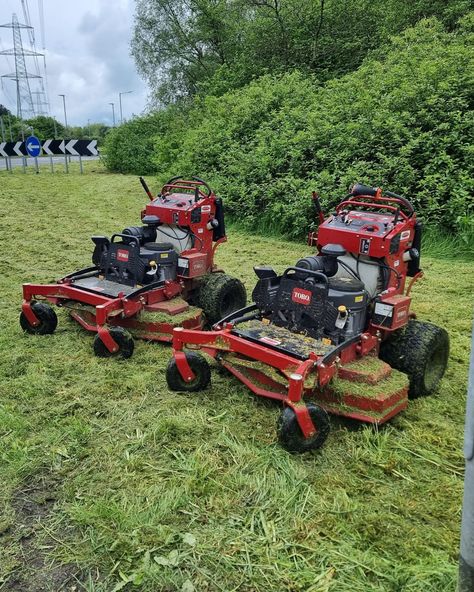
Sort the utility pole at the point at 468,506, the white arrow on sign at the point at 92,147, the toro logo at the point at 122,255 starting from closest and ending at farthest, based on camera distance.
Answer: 1. the utility pole at the point at 468,506
2. the toro logo at the point at 122,255
3. the white arrow on sign at the point at 92,147

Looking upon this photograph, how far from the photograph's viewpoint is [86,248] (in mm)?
9352

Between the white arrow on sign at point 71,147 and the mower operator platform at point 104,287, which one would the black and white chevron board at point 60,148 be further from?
the mower operator platform at point 104,287

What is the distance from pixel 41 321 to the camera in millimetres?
5469

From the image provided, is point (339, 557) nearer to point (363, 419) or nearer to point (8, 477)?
point (363, 419)

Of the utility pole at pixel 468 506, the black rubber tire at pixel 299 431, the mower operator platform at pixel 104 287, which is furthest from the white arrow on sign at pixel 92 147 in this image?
the utility pole at pixel 468 506

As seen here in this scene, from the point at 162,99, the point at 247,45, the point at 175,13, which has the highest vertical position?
the point at 175,13

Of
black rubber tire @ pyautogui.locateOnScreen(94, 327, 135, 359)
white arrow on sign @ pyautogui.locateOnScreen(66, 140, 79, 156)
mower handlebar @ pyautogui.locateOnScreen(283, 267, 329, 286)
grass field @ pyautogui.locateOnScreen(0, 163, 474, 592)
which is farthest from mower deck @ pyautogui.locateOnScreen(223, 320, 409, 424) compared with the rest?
white arrow on sign @ pyautogui.locateOnScreen(66, 140, 79, 156)

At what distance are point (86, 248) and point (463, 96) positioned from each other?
7.43 m

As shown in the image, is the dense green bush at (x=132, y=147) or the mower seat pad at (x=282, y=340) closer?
the mower seat pad at (x=282, y=340)

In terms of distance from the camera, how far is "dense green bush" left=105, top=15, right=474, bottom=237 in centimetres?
930

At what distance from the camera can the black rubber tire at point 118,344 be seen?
16.0 feet

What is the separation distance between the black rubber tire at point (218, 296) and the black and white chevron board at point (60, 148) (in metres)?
14.2

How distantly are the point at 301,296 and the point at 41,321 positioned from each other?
110 inches

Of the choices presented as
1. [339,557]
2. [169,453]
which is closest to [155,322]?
[169,453]
